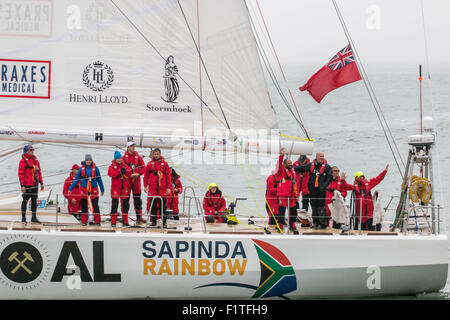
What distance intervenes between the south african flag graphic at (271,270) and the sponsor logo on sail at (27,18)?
4.48 metres

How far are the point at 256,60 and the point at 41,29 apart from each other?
3278mm

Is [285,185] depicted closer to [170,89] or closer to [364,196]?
[364,196]

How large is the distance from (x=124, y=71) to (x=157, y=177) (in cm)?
167

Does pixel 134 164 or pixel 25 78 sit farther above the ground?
pixel 25 78

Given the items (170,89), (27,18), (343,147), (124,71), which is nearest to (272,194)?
(170,89)

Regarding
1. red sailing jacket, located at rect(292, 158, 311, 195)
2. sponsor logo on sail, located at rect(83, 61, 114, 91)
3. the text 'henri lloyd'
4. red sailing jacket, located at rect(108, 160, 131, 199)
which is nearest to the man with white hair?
red sailing jacket, located at rect(292, 158, 311, 195)

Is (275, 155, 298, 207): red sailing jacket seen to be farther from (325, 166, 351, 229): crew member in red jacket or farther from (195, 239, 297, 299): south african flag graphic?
(195, 239, 297, 299): south african flag graphic

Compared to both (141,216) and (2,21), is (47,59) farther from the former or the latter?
(141,216)

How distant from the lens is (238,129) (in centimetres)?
1322

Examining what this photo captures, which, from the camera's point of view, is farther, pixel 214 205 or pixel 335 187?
pixel 214 205

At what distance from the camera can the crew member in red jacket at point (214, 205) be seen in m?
13.7

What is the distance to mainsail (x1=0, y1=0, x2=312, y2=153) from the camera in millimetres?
12820

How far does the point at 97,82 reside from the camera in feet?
42.4

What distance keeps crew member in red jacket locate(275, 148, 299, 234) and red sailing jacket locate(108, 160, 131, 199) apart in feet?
7.44
